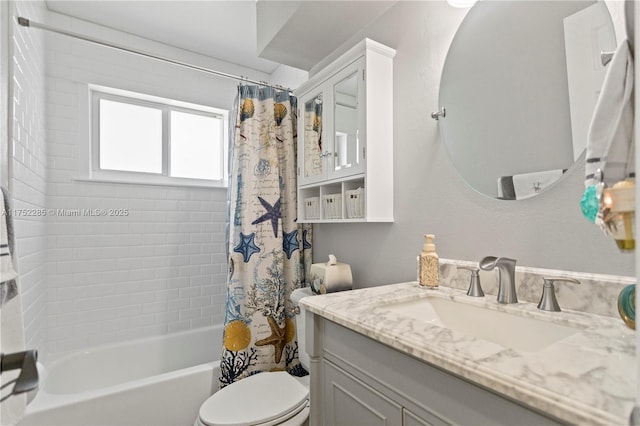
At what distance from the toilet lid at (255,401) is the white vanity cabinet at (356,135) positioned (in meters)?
0.84

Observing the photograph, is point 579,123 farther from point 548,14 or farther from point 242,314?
point 242,314

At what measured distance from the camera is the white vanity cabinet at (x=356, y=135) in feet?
4.70

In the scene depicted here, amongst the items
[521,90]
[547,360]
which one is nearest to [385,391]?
[547,360]

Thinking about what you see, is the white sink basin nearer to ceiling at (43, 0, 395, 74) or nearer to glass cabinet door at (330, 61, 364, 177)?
glass cabinet door at (330, 61, 364, 177)

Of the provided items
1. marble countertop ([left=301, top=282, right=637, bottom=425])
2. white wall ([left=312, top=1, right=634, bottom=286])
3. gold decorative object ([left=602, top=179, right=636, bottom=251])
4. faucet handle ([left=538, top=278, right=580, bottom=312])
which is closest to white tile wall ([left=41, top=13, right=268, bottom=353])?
white wall ([left=312, top=1, right=634, bottom=286])

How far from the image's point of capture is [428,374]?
65cm

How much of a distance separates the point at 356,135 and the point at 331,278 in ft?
2.36

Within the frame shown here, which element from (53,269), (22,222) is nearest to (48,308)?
(53,269)

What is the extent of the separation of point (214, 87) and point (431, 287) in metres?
2.38

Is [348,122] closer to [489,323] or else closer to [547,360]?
[489,323]

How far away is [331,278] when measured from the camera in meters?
1.59

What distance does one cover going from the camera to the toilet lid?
1.25 m

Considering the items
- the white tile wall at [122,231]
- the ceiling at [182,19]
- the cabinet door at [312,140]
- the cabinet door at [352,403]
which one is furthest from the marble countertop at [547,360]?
the ceiling at [182,19]

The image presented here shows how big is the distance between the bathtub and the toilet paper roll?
2.67 feet
